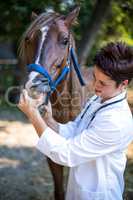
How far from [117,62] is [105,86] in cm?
15

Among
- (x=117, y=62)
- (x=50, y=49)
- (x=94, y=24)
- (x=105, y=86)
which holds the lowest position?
(x=94, y=24)

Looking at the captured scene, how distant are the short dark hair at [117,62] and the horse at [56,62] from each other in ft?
2.50

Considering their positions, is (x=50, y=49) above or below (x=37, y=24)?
below

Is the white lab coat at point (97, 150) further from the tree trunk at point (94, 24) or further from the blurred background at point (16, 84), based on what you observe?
the tree trunk at point (94, 24)

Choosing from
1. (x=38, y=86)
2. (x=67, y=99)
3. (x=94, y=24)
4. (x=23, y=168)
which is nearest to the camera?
(x=38, y=86)

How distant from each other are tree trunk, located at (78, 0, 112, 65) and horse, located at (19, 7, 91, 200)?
14.5 ft

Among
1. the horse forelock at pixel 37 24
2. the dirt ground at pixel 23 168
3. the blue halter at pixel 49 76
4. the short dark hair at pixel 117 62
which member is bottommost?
the dirt ground at pixel 23 168

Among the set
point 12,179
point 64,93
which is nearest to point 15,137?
point 12,179

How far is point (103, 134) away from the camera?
1.79m

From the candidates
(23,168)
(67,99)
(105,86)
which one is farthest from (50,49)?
(23,168)

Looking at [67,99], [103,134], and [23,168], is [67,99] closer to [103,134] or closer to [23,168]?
[103,134]

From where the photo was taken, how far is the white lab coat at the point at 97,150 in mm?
1796

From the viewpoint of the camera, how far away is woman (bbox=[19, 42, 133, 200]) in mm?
1791

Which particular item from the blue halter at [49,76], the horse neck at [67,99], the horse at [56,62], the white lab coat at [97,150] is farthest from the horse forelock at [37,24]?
the white lab coat at [97,150]
